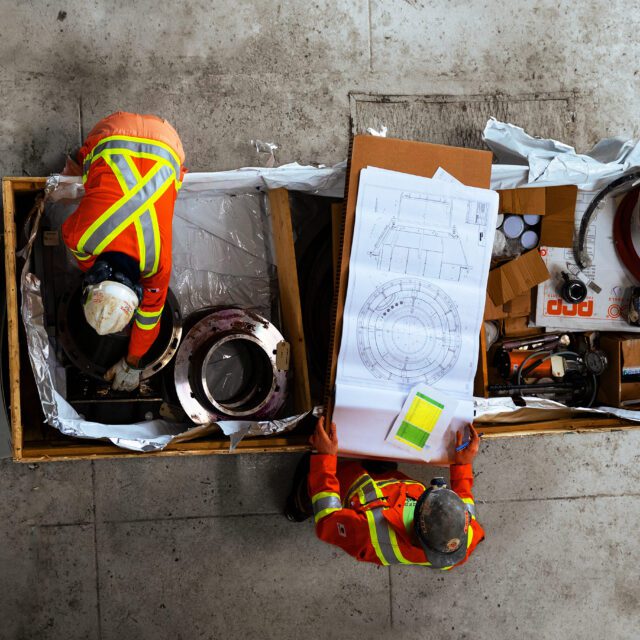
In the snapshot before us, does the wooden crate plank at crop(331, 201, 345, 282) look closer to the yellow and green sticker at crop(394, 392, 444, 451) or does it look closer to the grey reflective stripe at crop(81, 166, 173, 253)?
the yellow and green sticker at crop(394, 392, 444, 451)

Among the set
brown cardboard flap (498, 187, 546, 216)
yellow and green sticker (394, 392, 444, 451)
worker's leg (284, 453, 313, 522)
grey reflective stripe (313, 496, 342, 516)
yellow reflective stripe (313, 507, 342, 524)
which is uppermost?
brown cardboard flap (498, 187, 546, 216)

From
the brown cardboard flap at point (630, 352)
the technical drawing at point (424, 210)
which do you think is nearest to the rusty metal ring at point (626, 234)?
the brown cardboard flap at point (630, 352)

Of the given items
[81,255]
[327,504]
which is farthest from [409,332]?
[81,255]

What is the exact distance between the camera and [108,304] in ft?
5.74

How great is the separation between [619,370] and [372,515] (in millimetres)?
1206

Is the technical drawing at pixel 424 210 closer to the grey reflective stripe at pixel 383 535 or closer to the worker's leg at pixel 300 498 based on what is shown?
the grey reflective stripe at pixel 383 535

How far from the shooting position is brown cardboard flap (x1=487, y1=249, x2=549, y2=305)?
7.92 ft

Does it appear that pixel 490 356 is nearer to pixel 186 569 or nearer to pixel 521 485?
pixel 521 485

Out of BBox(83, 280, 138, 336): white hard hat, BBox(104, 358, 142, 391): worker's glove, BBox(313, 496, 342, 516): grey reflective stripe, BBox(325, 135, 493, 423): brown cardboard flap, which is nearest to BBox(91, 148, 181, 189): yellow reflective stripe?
BBox(83, 280, 138, 336): white hard hat

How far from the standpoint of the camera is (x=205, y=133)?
2.63 meters

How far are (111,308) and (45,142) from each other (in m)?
1.21

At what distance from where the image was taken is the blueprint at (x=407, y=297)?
6.97 feet

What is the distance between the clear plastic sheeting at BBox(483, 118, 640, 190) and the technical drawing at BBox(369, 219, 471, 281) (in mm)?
338

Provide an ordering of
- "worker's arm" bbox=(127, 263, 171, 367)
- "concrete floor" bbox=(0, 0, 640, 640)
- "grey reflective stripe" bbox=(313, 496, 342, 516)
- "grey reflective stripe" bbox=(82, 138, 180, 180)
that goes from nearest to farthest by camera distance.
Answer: "grey reflective stripe" bbox=(82, 138, 180, 180)
"worker's arm" bbox=(127, 263, 171, 367)
"grey reflective stripe" bbox=(313, 496, 342, 516)
"concrete floor" bbox=(0, 0, 640, 640)
